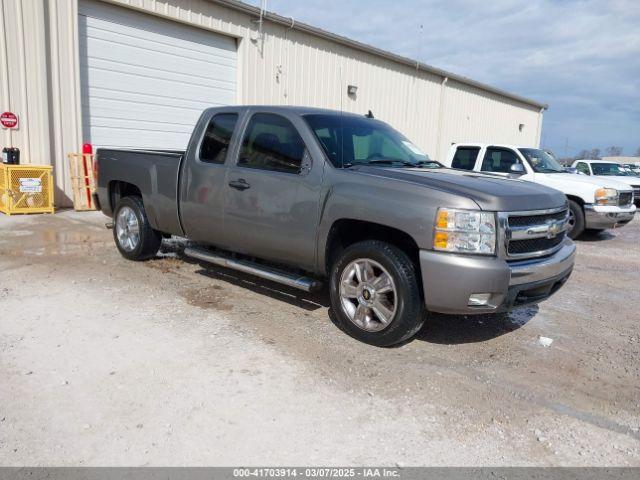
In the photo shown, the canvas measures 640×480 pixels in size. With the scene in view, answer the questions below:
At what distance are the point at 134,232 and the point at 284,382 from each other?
12.9 feet

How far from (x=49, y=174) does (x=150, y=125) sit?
288 centimetres

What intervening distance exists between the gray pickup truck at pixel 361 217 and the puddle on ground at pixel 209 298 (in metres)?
0.36

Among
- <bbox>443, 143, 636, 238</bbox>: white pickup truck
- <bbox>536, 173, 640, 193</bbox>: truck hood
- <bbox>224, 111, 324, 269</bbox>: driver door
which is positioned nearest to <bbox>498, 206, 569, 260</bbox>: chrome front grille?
<bbox>224, 111, 324, 269</bbox>: driver door

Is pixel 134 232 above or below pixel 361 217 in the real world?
below

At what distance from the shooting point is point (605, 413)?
3336 millimetres

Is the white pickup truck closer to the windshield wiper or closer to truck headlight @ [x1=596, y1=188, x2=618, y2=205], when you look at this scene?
truck headlight @ [x1=596, y1=188, x2=618, y2=205]

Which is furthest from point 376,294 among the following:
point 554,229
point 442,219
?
point 554,229

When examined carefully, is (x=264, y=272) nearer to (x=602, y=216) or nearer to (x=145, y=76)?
(x=602, y=216)

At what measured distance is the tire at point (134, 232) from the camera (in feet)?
21.3

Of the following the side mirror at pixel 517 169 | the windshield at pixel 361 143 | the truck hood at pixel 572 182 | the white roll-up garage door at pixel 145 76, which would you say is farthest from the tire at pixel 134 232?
the truck hood at pixel 572 182

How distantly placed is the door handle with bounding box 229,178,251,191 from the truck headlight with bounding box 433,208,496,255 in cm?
205

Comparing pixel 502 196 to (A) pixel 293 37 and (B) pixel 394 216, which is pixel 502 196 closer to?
(B) pixel 394 216

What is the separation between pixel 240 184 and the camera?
5086mm

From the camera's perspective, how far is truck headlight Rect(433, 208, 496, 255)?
12.2ft
